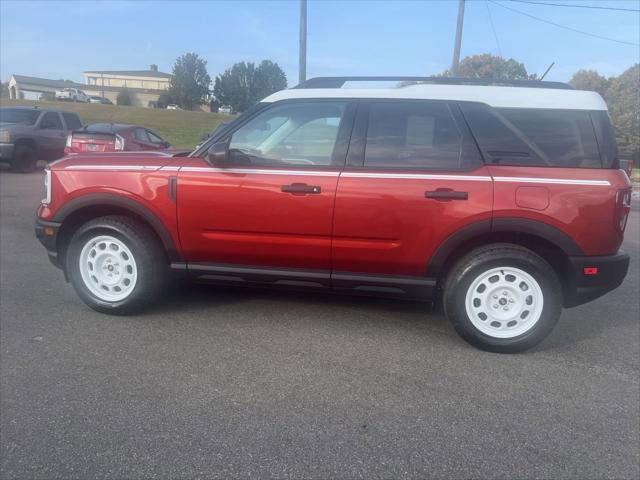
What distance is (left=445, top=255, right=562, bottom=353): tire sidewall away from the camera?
3779 millimetres

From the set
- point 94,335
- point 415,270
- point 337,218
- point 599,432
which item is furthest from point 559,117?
point 94,335

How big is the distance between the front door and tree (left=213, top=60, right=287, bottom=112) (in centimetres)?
4406

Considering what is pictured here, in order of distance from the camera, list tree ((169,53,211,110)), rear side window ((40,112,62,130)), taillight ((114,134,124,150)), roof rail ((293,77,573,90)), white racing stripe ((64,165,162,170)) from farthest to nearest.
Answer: tree ((169,53,211,110)), rear side window ((40,112,62,130)), taillight ((114,134,124,150)), white racing stripe ((64,165,162,170)), roof rail ((293,77,573,90))

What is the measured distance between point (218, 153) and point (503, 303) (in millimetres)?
2332

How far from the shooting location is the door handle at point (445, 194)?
3.74 m

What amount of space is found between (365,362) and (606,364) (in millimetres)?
1710

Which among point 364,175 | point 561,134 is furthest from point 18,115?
point 561,134

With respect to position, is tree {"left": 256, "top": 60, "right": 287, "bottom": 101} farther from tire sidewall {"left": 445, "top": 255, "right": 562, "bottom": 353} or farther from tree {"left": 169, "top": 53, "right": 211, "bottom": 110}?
tire sidewall {"left": 445, "top": 255, "right": 562, "bottom": 353}

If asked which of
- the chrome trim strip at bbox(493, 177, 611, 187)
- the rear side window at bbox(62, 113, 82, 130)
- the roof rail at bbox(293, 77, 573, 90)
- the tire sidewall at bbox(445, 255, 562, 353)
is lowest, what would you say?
the tire sidewall at bbox(445, 255, 562, 353)

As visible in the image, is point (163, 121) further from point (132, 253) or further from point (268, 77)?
point (132, 253)

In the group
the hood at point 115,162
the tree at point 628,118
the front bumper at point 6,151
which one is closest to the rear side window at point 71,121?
the front bumper at point 6,151

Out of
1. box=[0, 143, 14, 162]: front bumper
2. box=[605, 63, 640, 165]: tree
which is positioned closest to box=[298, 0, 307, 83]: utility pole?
box=[0, 143, 14, 162]: front bumper

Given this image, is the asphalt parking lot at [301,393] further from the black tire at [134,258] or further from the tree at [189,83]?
the tree at [189,83]

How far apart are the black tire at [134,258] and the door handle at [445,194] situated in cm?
216
